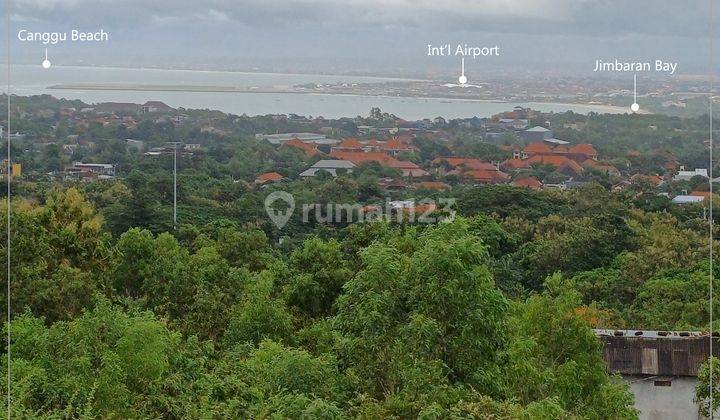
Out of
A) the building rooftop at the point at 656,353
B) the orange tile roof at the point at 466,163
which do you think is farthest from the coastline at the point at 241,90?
the building rooftop at the point at 656,353

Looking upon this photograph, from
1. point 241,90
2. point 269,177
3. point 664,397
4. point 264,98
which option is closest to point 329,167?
point 269,177

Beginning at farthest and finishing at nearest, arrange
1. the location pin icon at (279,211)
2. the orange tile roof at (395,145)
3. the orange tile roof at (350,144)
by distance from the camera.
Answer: the orange tile roof at (395,145)
the orange tile roof at (350,144)
the location pin icon at (279,211)

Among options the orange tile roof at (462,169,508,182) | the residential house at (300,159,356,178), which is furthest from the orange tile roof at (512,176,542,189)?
the residential house at (300,159,356,178)

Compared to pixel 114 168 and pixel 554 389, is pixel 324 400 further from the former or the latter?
pixel 114 168

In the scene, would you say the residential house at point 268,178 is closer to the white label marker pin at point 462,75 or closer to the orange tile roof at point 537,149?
the white label marker pin at point 462,75

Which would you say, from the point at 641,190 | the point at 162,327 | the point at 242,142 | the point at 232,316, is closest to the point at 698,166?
the point at 641,190

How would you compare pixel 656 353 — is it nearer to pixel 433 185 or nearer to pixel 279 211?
pixel 279 211
